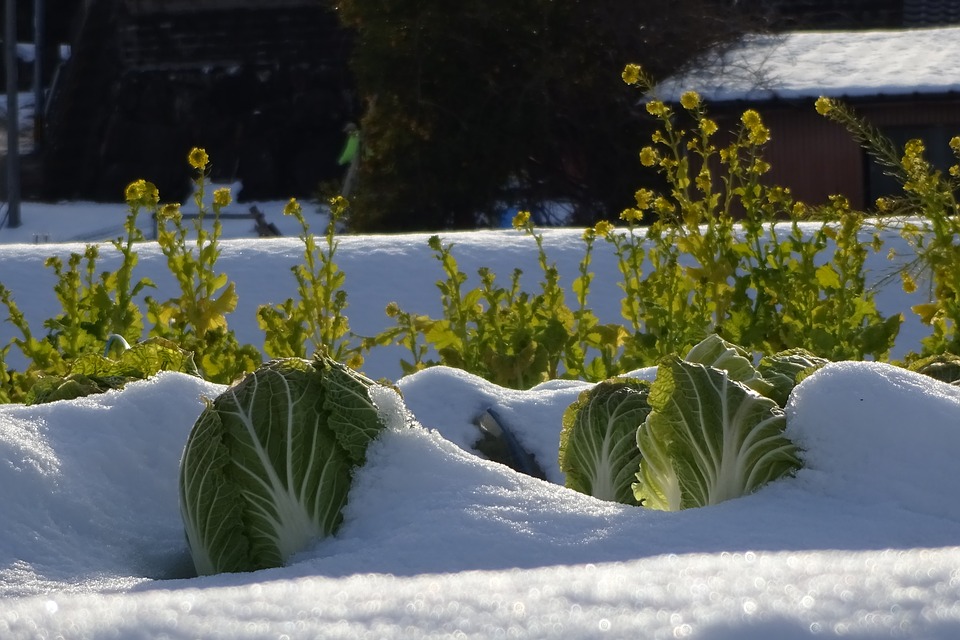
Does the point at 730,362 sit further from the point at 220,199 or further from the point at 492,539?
the point at 220,199

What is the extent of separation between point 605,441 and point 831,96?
13.0 meters

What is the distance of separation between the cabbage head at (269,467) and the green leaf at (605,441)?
0.36 metres

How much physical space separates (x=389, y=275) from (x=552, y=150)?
34.3 ft

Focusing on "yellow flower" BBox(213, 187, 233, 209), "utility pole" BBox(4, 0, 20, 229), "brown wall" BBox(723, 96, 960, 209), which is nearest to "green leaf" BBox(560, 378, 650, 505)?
"yellow flower" BBox(213, 187, 233, 209)

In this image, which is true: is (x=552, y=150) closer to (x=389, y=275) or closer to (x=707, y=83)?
(x=707, y=83)

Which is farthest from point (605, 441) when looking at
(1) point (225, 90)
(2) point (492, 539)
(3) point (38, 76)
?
(3) point (38, 76)

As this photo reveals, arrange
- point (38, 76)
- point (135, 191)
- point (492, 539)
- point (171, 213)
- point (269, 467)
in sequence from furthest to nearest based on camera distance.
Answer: point (38, 76) < point (171, 213) < point (135, 191) < point (269, 467) < point (492, 539)

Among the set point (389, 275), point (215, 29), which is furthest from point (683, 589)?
point (215, 29)

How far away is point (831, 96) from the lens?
46.0 feet

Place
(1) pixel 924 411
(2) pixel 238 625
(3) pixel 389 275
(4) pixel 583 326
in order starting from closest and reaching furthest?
(2) pixel 238 625, (1) pixel 924 411, (4) pixel 583 326, (3) pixel 389 275

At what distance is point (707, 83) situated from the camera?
14.8 m

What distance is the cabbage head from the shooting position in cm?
156

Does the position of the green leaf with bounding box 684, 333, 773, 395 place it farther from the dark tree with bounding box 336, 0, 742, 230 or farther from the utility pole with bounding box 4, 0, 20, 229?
the utility pole with bounding box 4, 0, 20, 229

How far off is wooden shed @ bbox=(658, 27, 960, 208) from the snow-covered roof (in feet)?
0.04
